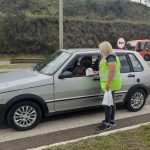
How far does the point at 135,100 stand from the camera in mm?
7199

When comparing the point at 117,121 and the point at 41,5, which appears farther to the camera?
the point at 41,5

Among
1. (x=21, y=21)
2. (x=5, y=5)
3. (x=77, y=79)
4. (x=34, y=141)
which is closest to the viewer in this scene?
(x=34, y=141)

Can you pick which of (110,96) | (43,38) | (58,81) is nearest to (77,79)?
(58,81)

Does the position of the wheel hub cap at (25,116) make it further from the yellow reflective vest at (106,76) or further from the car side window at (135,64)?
the car side window at (135,64)

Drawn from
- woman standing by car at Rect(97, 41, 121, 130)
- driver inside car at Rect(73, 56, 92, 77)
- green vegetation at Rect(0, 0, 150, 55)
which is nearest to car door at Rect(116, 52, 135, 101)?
driver inside car at Rect(73, 56, 92, 77)

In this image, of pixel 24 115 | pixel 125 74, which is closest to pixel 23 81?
pixel 24 115

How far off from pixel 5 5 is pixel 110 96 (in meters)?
33.4

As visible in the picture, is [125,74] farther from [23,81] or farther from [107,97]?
[23,81]

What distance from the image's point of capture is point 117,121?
21.3 ft

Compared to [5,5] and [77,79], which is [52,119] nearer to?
[77,79]

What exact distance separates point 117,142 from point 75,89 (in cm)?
171

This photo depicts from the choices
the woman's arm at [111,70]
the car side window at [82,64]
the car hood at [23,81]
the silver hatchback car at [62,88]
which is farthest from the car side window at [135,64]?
the car hood at [23,81]

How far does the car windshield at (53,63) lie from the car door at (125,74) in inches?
50.3

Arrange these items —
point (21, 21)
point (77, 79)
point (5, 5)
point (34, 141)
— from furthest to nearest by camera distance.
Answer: point (5, 5) → point (21, 21) → point (77, 79) → point (34, 141)
